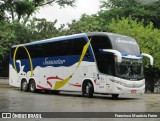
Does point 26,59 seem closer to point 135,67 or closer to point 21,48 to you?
point 21,48

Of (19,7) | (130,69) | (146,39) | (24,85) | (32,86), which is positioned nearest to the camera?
(19,7)

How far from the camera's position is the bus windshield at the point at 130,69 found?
2123 cm

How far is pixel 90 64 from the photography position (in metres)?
22.5

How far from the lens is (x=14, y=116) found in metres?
11.8

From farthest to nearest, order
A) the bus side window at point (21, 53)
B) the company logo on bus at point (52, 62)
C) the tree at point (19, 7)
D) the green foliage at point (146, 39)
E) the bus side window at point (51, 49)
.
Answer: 1. the green foliage at point (146, 39)
2. the bus side window at point (21, 53)
3. the bus side window at point (51, 49)
4. the company logo on bus at point (52, 62)
5. the tree at point (19, 7)

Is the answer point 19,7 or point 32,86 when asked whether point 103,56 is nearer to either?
point 32,86

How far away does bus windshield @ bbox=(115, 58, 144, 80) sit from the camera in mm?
21234

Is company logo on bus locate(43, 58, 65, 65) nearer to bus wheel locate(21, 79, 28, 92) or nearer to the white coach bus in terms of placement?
the white coach bus

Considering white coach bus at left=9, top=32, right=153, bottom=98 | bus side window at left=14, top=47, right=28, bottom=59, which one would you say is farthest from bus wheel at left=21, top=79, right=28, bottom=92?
bus side window at left=14, top=47, right=28, bottom=59

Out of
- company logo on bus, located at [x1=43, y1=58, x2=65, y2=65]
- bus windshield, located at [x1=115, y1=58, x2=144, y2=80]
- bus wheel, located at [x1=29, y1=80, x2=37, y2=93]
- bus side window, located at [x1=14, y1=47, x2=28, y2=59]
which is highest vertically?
bus side window, located at [x1=14, y1=47, x2=28, y2=59]

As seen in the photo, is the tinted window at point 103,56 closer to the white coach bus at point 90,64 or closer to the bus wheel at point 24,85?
the white coach bus at point 90,64

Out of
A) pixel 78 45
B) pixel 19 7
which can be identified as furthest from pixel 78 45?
pixel 19 7

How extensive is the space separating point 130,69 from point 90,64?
238 centimetres

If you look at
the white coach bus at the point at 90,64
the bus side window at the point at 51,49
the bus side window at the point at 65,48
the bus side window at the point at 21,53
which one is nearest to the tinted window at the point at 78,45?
the white coach bus at the point at 90,64
